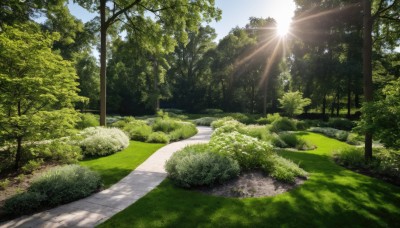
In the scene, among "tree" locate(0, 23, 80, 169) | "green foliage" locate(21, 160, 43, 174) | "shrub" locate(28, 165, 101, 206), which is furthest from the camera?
"green foliage" locate(21, 160, 43, 174)

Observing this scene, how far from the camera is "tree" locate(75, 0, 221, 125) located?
1417cm

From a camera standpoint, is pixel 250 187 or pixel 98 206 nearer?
pixel 98 206

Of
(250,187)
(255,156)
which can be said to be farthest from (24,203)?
(255,156)

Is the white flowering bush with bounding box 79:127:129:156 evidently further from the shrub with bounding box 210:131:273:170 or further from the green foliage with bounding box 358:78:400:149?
the green foliage with bounding box 358:78:400:149

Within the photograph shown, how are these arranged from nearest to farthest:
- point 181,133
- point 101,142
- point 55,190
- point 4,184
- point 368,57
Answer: point 55,190, point 4,184, point 368,57, point 101,142, point 181,133

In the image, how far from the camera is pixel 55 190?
562 centimetres

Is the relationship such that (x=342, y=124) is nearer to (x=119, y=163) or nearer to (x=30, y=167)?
(x=119, y=163)

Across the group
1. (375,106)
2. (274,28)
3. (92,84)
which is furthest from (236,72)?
(375,106)

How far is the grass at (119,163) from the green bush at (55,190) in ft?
2.12

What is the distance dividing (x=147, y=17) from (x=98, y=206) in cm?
1290

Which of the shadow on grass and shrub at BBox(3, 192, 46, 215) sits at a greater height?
shrub at BBox(3, 192, 46, 215)

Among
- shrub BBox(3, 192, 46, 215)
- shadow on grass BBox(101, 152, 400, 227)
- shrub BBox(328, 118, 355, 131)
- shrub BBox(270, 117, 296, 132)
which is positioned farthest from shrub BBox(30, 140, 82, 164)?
shrub BBox(328, 118, 355, 131)

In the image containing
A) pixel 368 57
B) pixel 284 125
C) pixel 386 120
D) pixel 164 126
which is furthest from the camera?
pixel 284 125

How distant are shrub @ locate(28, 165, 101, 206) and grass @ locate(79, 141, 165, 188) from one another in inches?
23.1
